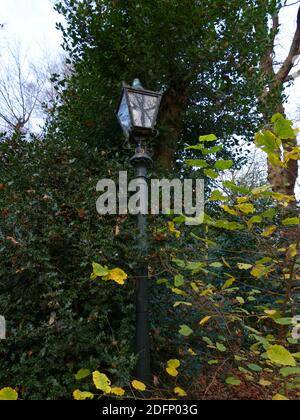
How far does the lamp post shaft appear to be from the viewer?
187cm

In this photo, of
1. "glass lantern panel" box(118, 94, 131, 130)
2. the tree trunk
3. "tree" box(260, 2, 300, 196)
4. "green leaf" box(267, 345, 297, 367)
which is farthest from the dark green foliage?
"tree" box(260, 2, 300, 196)

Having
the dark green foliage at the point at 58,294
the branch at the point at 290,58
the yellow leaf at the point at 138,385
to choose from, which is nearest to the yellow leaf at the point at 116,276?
the dark green foliage at the point at 58,294

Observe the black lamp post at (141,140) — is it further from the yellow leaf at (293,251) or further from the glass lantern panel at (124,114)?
the yellow leaf at (293,251)

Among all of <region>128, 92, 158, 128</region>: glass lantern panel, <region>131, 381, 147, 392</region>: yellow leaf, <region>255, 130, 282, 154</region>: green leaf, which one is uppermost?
<region>128, 92, 158, 128</region>: glass lantern panel

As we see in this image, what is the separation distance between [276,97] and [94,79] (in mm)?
2459

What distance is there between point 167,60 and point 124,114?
1743 mm

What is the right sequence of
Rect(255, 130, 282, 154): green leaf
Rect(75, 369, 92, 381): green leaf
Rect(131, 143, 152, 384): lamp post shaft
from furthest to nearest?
Rect(131, 143, 152, 384): lamp post shaft < Rect(75, 369, 92, 381): green leaf < Rect(255, 130, 282, 154): green leaf

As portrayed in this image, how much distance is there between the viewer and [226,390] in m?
2.55

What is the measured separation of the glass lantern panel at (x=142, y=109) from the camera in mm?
2240

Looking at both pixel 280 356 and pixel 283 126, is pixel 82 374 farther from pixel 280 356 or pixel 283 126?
pixel 283 126

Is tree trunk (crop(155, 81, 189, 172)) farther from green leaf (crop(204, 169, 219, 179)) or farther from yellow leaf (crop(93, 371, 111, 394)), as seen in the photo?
yellow leaf (crop(93, 371, 111, 394))

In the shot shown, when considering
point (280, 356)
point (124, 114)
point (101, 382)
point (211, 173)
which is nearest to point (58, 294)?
point (101, 382)
